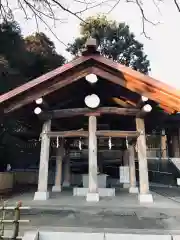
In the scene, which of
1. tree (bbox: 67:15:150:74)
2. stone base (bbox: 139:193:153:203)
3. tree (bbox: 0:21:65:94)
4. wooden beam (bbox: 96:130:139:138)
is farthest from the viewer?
tree (bbox: 67:15:150:74)

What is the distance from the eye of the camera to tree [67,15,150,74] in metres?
24.7

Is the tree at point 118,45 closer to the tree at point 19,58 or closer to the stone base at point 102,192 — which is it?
the tree at point 19,58

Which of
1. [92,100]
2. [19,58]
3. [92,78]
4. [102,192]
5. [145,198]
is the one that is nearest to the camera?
[145,198]

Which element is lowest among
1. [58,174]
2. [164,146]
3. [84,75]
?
[58,174]

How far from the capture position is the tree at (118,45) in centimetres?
2469

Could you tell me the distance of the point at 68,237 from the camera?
356cm

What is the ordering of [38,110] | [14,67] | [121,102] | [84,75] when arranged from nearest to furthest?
[84,75] < [38,110] < [121,102] < [14,67]

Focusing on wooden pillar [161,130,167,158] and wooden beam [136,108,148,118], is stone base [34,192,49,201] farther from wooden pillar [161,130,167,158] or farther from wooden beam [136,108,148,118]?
wooden pillar [161,130,167,158]

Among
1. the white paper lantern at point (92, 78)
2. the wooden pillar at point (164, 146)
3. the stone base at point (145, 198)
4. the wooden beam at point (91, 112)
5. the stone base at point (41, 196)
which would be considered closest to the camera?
the stone base at point (145, 198)

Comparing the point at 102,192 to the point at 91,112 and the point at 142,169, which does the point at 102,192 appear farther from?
the point at 91,112

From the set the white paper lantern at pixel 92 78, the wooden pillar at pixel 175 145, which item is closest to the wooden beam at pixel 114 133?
the white paper lantern at pixel 92 78

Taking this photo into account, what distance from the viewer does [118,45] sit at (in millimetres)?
25062

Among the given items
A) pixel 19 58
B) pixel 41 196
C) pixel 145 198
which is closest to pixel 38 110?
pixel 41 196

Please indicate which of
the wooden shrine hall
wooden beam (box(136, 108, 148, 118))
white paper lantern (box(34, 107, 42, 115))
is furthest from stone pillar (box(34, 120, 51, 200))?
wooden beam (box(136, 108, 148, 118))
